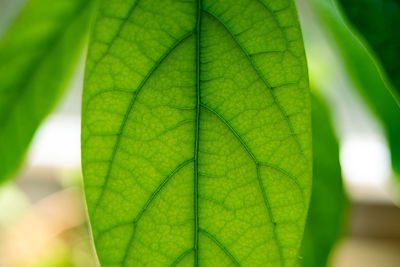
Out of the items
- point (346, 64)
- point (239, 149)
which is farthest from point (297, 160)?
point (346, 64)

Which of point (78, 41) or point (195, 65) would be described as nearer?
point (195, 65)

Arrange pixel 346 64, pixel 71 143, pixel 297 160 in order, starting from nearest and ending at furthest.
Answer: pixel 297 160 < pixel 346 64 < pixel 71 143

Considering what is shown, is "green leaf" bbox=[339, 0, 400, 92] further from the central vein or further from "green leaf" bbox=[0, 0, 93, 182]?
"green leaf" bbox=[0, 0, 93, 182]

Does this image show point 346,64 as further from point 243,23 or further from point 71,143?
point 71,143

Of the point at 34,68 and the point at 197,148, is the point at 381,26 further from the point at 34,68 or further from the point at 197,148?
the point at 34,68

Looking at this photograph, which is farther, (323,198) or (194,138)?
(323,198)

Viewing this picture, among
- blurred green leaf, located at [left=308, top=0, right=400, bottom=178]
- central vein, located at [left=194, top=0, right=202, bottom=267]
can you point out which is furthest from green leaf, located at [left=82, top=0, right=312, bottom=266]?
blurred green leaf, located at [left=308, top=0, right=400, bottom=178]

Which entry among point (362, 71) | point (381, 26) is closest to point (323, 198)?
point (362, 71)
